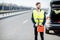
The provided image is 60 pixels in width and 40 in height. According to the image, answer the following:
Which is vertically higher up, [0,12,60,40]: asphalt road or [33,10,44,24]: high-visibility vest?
[33,10,44,24]: high-visibility vest

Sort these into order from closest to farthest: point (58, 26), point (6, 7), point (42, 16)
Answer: point (42, 16)
point (58, 26)
point (6, 7)

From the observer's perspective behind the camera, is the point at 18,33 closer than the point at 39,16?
No

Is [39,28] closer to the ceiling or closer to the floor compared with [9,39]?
closer to the ceiling

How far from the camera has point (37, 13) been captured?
6.96 meters

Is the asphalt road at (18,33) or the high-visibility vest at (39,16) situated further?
the asphalt road at (18,33)

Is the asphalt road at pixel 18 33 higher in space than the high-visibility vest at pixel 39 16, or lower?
lower

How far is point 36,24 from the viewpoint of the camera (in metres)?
7.07

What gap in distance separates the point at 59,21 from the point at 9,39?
2.60m

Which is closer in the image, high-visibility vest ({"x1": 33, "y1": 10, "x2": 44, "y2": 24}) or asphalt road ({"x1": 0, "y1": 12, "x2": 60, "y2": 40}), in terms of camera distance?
high-visibility vest ({"x1": 33, "y1": 10, "x2": 44, "y2": 24})

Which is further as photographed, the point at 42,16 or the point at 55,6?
the point at 55,6

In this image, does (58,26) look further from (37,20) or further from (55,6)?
(37,20)

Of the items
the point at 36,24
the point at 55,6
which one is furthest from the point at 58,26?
the point at 36,24

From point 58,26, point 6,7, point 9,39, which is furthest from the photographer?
point 6,7

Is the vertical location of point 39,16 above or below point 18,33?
above
